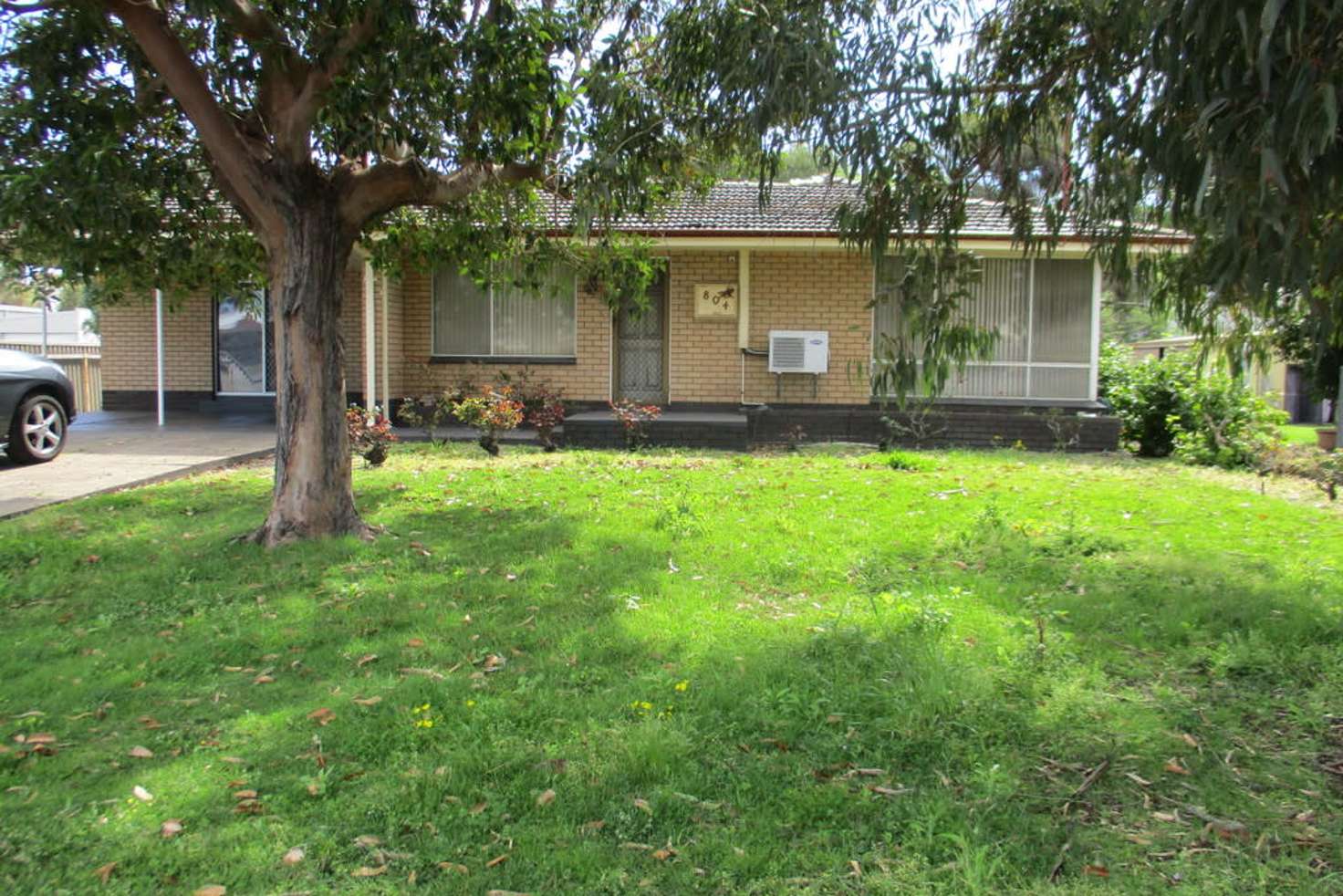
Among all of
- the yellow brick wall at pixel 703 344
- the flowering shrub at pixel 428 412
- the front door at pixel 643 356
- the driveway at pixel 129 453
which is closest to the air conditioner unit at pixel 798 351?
the yellow brick wall at pixel 703 344

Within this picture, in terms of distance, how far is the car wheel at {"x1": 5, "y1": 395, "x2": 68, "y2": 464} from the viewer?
9.69m

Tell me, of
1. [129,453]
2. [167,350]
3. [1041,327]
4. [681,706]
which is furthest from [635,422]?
[167,350]

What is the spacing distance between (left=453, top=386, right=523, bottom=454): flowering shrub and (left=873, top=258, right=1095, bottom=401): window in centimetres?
623

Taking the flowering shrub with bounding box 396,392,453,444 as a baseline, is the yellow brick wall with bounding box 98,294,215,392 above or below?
above

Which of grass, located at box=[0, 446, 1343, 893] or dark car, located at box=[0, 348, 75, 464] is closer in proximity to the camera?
grass, located at box=[0, 446, 1343, 893]

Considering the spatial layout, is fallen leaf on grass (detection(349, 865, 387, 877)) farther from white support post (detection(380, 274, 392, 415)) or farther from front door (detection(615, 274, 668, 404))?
front door (detection(615, 274, 668, 404))

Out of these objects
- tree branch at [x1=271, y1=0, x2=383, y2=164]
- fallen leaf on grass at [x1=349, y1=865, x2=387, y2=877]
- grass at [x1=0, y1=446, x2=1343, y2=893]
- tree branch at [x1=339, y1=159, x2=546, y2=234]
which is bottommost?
fallen leaf on grass at [x1=349, y1=865, x2=387, y2=877]

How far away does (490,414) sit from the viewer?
10.6 metres

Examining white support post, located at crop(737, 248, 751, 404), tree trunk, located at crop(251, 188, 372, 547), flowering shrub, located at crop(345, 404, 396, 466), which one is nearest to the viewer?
tree trunk, located at crop(251, 188, 372, 547)

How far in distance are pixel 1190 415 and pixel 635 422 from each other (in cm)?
704

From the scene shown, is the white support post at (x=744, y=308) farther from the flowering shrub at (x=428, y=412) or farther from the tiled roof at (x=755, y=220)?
the flowering shrub at (x=428, y=412)

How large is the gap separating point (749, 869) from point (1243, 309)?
414 centimetres

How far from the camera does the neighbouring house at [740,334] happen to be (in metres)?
13.2

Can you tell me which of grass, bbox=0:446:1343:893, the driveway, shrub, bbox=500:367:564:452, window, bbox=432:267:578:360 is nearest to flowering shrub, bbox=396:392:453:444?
shrub, bbox=500:367:564:452
